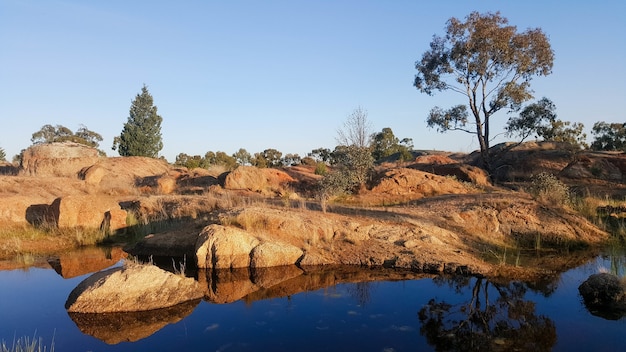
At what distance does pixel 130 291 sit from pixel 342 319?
3.66 m

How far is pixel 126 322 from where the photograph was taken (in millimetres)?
7043

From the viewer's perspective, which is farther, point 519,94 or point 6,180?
point 519,94

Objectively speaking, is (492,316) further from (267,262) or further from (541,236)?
(541,236)

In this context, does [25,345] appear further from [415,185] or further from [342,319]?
[415,185]

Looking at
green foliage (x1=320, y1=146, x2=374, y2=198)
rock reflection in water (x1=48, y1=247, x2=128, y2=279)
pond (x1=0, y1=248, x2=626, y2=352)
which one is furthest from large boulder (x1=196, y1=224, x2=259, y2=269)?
green foliage (x1=320, y1=146, x2=374, y2=198)

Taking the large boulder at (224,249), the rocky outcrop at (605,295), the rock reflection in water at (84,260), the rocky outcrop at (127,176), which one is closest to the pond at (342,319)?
the rocky outcrop at (605,295)

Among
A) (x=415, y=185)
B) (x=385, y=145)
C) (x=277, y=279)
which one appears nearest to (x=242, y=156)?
(x=385, y=145)

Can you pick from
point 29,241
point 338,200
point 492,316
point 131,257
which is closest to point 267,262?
point 131,257

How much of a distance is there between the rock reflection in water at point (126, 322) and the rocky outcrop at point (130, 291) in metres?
0.16

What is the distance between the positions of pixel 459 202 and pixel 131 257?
10763mm

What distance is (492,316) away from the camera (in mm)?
7246

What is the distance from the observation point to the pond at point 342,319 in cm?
630

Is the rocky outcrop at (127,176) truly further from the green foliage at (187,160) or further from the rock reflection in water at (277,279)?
the rock reflection in water at (277,279)

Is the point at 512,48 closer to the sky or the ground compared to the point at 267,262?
closer to the sky
